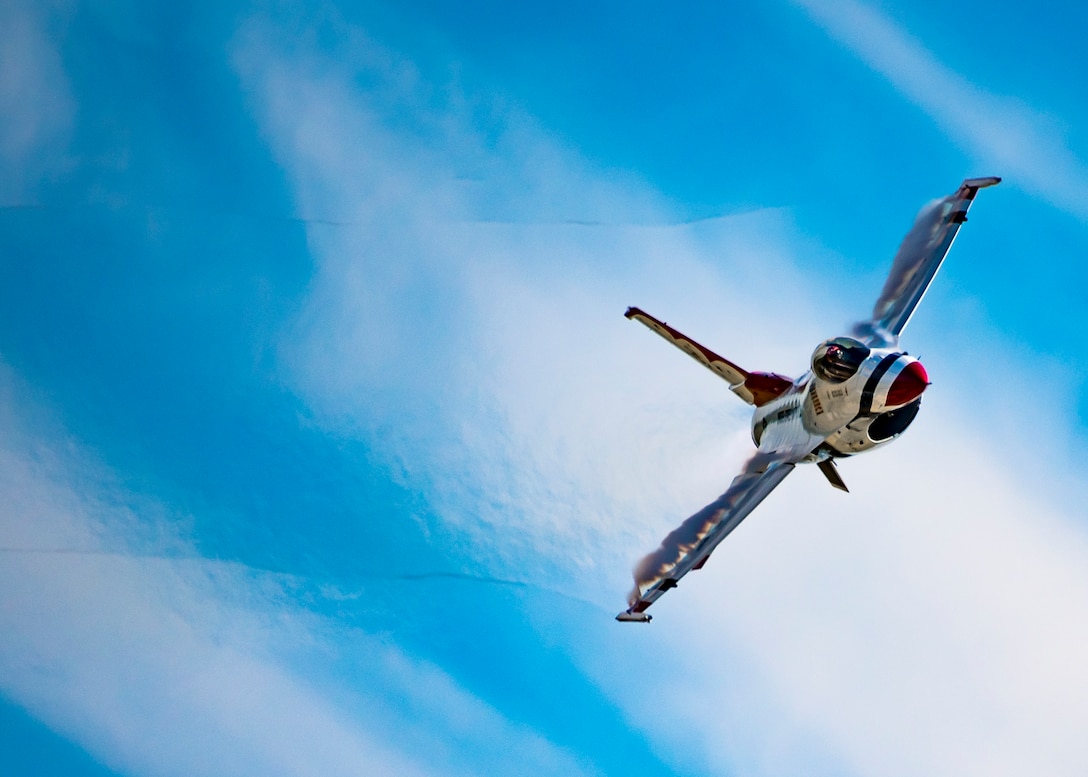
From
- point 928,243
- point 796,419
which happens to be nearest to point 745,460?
point 796,419

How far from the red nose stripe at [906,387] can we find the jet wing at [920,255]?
18.1 ft

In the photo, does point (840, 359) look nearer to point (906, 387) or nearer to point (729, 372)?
point (906, 387)

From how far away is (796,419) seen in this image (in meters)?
47.1

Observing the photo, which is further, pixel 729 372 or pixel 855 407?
pixel 729 372

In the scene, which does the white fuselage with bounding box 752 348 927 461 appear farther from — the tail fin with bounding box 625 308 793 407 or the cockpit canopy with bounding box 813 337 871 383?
the tail fin with bounding box 625 308 793 407

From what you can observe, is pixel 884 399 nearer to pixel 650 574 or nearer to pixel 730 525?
pixel 730 525

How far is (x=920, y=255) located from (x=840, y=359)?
10.6m

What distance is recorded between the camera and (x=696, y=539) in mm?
46250

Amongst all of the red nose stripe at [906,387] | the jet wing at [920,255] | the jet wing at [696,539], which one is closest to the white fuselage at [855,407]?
the red nose stripe at [906,387]

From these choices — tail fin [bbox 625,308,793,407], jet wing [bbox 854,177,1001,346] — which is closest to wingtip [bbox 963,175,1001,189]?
jet wing [bbox 854,177,1001,346]

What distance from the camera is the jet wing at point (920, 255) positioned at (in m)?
49.1

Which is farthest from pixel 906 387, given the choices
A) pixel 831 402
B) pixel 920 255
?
pixel 920 255

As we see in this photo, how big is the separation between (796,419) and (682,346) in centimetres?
891

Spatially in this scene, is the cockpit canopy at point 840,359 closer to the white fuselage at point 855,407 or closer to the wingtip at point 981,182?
the white fuselage at point 855,407
